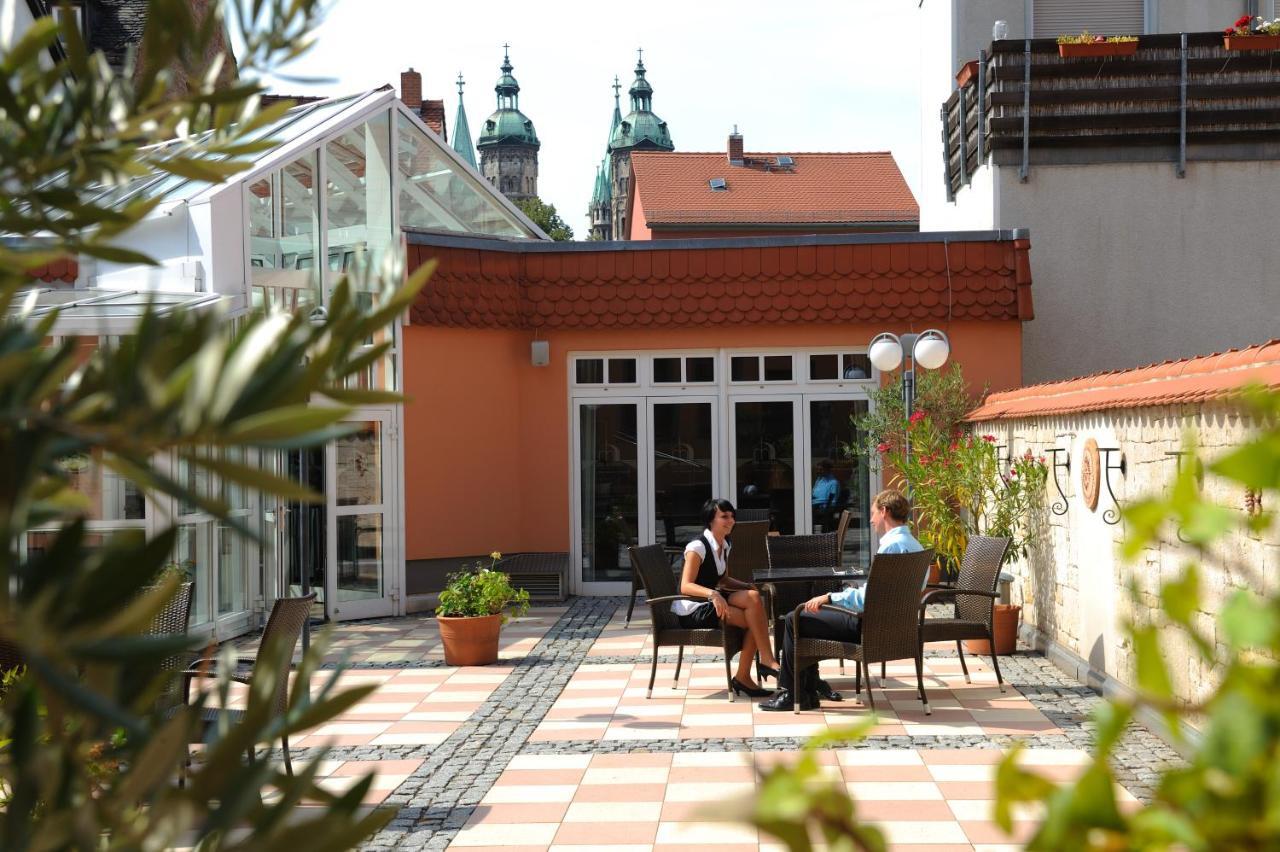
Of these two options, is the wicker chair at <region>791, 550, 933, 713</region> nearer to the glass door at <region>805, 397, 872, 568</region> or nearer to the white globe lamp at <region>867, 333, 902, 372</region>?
the white globe lamp at <region>867, 333, 902, 372</region>

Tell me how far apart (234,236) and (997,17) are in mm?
8552

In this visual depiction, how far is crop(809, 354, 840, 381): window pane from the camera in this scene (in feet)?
43.3

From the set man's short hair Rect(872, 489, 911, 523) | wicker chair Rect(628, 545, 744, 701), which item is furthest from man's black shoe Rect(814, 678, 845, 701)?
man's short hair Rect(872, 489, 911, 523)

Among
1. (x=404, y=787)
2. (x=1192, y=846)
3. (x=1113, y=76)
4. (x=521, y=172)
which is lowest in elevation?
(x=404, y=787)

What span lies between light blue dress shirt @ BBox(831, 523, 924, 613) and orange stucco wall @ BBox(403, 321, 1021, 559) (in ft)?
17.7

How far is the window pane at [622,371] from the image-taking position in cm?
1341

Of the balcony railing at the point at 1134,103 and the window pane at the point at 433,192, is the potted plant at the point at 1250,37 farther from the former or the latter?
the window pane at the point at 433,192

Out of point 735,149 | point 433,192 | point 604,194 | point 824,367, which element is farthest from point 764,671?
point 604,194

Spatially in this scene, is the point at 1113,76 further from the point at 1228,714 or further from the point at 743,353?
the point at 1228,714

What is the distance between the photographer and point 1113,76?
1311 cm

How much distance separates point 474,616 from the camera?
9242 millimetres

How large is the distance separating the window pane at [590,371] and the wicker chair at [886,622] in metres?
6.33

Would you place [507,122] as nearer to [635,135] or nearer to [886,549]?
[635,135]

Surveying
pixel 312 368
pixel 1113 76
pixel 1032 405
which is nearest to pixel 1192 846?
pixel 312 368
